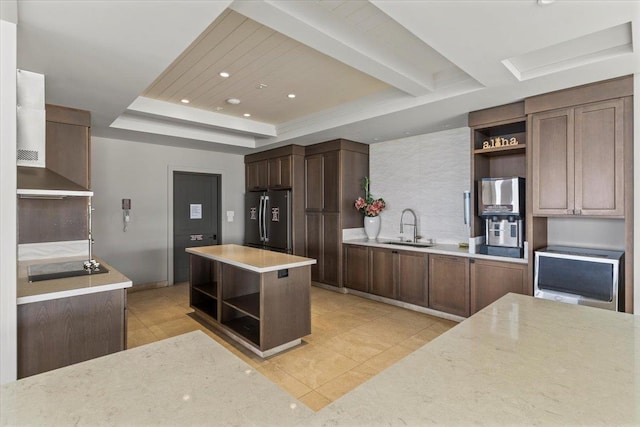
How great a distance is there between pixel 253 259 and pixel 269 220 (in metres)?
2.58

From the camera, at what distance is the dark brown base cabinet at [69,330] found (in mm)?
1964

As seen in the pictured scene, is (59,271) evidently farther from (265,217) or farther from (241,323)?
(265,217)

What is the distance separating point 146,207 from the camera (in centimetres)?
543

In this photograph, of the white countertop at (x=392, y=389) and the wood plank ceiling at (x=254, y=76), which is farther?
the wood plank ceiling at (x=254, y=76)

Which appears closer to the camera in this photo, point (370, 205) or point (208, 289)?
point (208, 289)

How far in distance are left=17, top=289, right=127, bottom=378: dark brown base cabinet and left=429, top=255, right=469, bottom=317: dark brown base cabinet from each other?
128 inches

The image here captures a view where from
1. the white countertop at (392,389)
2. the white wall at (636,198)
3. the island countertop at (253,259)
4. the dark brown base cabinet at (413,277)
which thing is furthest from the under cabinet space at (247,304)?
the white wall at (636,198)

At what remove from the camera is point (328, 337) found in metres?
3.43

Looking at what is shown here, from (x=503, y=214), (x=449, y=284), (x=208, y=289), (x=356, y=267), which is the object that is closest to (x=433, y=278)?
(x=449, y=284)

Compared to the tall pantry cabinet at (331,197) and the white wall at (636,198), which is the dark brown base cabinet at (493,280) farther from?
the tall pantry cabinet at (331,197)

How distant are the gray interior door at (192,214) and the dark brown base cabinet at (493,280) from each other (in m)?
4.41

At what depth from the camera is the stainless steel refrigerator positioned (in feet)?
18.2

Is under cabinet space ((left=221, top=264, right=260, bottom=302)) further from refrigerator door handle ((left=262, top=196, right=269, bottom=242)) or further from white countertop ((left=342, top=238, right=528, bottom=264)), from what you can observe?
refrigerator door handle ((left=262, top=196, right=269, bottom=242))

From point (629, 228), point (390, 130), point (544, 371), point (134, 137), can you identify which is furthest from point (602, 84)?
point (134, 137)
